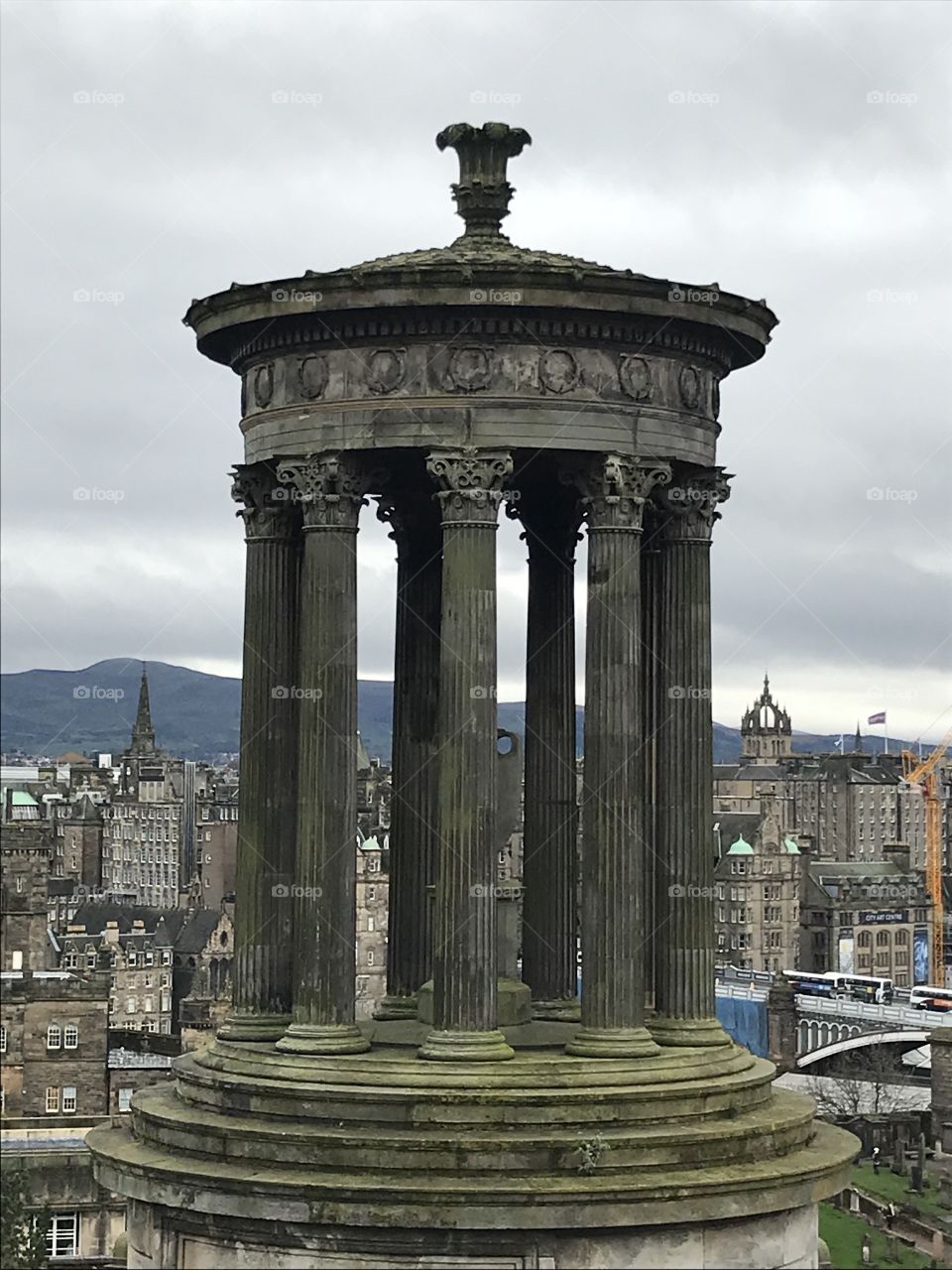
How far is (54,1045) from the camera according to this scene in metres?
115

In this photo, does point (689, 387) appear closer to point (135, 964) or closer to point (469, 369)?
point (469, 369)

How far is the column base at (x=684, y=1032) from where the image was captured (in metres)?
29.8

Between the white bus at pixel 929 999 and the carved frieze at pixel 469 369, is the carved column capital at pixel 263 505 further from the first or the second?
the white bus at pixel 929 999

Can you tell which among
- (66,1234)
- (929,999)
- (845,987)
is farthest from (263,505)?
(929,999)

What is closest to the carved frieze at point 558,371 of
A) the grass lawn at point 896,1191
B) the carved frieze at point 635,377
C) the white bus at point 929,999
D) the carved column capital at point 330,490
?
the carved frieze at point 635,377

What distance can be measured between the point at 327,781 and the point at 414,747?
4.12m

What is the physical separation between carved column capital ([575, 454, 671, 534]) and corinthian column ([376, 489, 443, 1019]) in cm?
374

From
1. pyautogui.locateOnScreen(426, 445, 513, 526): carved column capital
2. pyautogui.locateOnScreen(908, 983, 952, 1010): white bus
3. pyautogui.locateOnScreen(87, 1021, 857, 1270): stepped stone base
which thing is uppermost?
pyautogui.locateOnScreen(426, 445, 513, 526): carved column capital

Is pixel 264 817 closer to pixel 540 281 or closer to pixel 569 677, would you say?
pixel 569 677

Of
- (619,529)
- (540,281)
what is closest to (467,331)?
(540,281)

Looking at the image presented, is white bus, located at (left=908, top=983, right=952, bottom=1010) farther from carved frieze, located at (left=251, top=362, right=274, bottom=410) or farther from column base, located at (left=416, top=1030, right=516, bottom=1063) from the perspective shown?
column base, located at (left=416, top=1030, right=516, bottom=1063)

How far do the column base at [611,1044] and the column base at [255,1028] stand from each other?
12.2 feet

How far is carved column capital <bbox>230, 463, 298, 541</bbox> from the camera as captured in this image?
100 feet

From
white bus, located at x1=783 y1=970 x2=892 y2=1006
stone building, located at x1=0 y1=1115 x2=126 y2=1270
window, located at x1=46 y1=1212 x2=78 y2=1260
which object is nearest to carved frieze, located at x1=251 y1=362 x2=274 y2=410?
stone building, located at x1=0 y1=1115 x2=126 y2=1270
